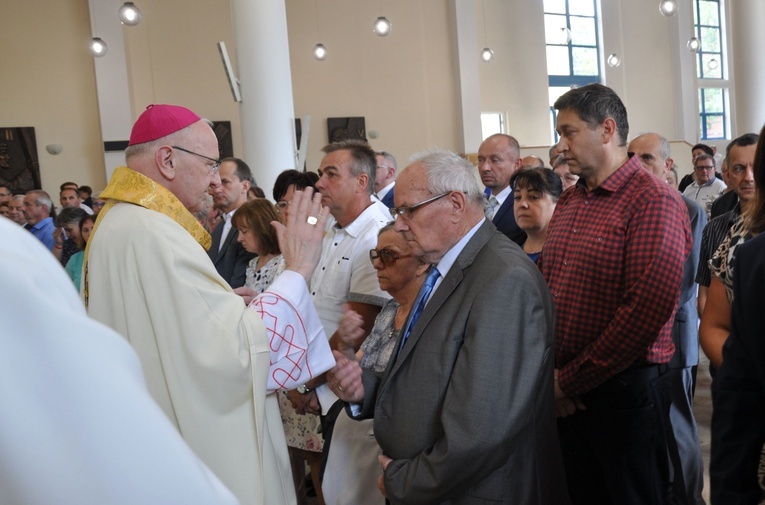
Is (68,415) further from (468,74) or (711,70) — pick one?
(711,70)

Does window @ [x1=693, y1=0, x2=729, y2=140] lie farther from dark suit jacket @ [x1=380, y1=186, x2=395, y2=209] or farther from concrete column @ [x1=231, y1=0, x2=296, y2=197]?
dark suit jacket @ [x1=380, y1=186, x2=395, y2=209]

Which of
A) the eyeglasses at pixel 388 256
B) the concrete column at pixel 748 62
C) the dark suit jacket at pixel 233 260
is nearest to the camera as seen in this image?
the eyeglasses at pixel 388 256

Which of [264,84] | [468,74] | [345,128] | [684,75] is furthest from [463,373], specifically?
[684,75]

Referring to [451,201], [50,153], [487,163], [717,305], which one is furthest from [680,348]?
[50,153]

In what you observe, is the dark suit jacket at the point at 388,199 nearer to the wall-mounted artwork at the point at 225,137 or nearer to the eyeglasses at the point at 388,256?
the eyeglasses at the point at 388,256

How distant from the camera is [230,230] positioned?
15.0ft

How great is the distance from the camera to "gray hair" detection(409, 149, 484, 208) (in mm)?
2150

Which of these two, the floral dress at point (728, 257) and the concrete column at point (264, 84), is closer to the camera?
the floral dress at point (728, 257)

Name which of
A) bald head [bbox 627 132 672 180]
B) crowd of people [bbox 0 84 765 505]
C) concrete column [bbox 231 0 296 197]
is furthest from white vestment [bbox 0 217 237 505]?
concrete column [bbox 231 0 296 197]

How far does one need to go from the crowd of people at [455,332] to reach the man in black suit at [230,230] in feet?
4.91

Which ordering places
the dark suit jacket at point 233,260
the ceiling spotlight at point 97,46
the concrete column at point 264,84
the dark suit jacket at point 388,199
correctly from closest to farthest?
1. the dark suit jacket at point 233,260
2. the dark suit jacket at point 388,199
3. the concrete column at point 264,84
4. the ceiling spotlight at point 97,46

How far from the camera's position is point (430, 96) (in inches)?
606

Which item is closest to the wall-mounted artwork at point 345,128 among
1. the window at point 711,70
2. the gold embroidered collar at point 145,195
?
the window at point 711,70

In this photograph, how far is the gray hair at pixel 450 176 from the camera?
2.15m
